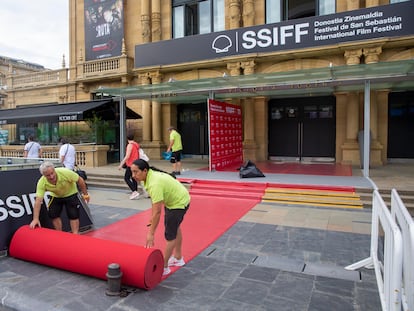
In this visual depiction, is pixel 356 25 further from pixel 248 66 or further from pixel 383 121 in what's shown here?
pixel 248 66

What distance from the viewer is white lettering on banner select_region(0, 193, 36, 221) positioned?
4.92 m

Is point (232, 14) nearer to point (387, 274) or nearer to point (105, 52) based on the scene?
point (105, 52)

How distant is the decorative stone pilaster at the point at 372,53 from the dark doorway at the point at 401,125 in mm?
2108

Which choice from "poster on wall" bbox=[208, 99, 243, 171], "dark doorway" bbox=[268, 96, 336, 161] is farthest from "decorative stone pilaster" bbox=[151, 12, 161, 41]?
"dark doorway" bbox=[268, 96, 336, 161]

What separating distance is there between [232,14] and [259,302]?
13766mm

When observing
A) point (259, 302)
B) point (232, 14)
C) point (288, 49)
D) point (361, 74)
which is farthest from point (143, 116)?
point (259, 302)

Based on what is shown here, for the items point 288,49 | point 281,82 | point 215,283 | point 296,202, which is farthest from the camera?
point 288,49

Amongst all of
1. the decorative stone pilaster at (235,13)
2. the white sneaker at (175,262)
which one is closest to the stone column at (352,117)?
the decorative stone pilaster at (235,13)

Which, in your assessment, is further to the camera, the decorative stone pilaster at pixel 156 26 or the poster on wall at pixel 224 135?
the decorative stone pilaster at pixel 156 26

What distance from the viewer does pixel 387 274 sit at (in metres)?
2.81

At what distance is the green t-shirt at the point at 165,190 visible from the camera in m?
3.67

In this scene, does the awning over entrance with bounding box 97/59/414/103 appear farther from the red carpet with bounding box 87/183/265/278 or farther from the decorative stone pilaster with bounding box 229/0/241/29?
the decorative stone pilaster with bounding box 229/0/241/29

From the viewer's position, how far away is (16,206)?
509 cm

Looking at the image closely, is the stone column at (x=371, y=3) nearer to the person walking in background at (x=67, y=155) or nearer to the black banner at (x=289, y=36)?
the black banner at (x=289, y=36)
